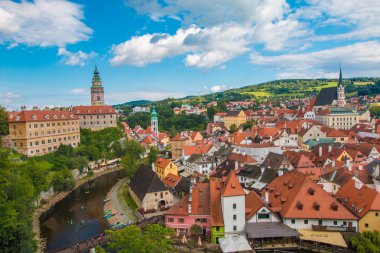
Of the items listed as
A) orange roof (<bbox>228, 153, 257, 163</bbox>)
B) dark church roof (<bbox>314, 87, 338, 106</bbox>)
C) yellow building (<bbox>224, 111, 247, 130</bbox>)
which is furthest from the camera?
dark church roof (<bbox>314, 87, 338, 106</bbox>)

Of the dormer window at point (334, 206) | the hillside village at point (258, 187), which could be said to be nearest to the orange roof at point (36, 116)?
the hillside village at point (258, 187)

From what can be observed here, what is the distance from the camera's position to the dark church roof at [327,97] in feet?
409

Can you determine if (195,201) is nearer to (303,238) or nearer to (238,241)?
(238,241)

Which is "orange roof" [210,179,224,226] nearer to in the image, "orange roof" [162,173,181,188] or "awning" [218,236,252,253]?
"awning" [218,236,252,253]

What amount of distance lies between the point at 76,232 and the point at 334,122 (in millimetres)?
82769

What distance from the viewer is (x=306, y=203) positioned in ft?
106

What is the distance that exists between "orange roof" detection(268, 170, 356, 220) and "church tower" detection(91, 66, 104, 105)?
285ft

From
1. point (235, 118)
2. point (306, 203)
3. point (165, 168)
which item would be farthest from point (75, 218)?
point (235, 118)

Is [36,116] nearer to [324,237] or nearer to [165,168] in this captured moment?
[165,168]

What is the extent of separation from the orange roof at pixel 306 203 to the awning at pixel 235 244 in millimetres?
5256

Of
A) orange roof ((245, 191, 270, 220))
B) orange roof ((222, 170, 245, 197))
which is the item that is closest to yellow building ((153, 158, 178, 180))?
orange roof ((245, 191, 270, 220))

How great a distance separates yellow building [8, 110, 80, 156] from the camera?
65250 mm

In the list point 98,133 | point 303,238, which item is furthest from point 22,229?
point 98,133

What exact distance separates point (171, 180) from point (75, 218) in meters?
15.1
